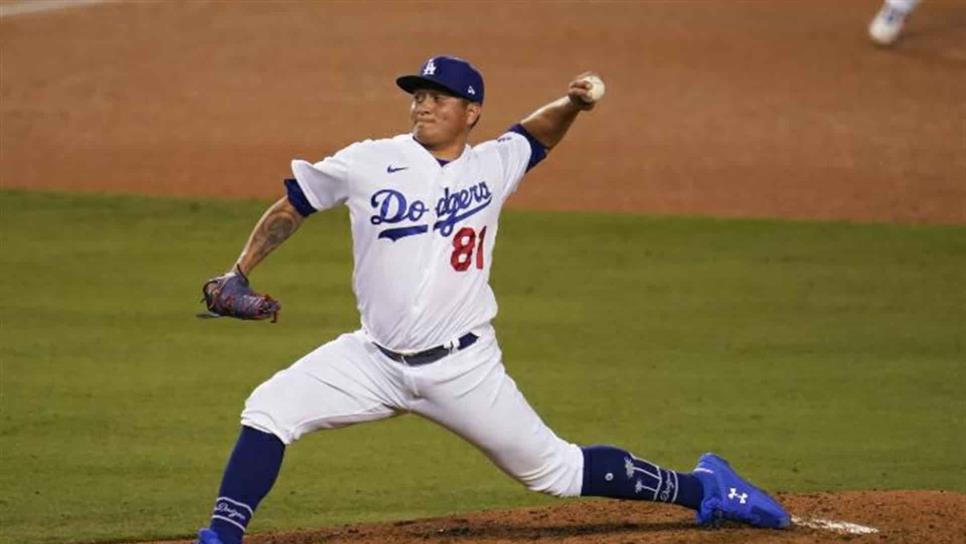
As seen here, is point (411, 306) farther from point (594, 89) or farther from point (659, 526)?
point (659, 526)

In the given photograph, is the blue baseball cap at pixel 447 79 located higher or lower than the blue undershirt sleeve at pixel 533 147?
higher

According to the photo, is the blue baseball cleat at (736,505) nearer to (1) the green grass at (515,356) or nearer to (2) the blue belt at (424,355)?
(2) the blue belt at (424,355)

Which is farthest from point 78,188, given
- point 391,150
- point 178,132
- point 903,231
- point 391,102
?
point 391,150

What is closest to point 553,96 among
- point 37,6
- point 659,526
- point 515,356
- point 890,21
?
point 890,21

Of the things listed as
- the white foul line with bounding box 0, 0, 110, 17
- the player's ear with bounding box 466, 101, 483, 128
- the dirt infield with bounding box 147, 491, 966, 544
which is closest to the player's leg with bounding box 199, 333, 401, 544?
the dirt infield with bounding box 147, 491, 966, 544

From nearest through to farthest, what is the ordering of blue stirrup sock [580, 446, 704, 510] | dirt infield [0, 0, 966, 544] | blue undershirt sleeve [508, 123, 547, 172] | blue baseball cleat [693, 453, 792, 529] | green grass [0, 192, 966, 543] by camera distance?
blue stirrup sock [580, 446, 704, 510] → blue undershirt sleeve [508, 123, 547, 172] → blue baseball cleat [693, 453, 792, 529] → green grass [0, 192, 966, 543] → dirt infield [0, 0, 966, 544]

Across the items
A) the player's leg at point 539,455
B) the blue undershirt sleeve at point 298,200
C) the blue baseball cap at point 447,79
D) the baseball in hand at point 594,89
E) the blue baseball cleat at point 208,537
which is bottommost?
the blue baseball cleat at point 208,537

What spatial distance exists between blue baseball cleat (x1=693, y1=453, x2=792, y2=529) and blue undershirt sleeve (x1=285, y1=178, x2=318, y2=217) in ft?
5.35

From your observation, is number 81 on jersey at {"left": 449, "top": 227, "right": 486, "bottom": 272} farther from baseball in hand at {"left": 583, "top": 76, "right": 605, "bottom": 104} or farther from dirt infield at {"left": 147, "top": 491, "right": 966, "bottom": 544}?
dirt infield at {"left": 147, "top": 491, "right": 966, "bottom": 544}

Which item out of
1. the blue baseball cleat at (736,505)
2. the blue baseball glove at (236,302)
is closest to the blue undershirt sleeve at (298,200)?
the blue baseball glove at (236,302)

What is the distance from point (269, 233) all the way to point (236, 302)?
13.5 inches

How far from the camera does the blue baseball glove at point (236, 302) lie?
5559mm

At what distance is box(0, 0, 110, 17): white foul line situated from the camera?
1709cm

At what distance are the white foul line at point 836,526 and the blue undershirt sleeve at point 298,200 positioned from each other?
203 cm
